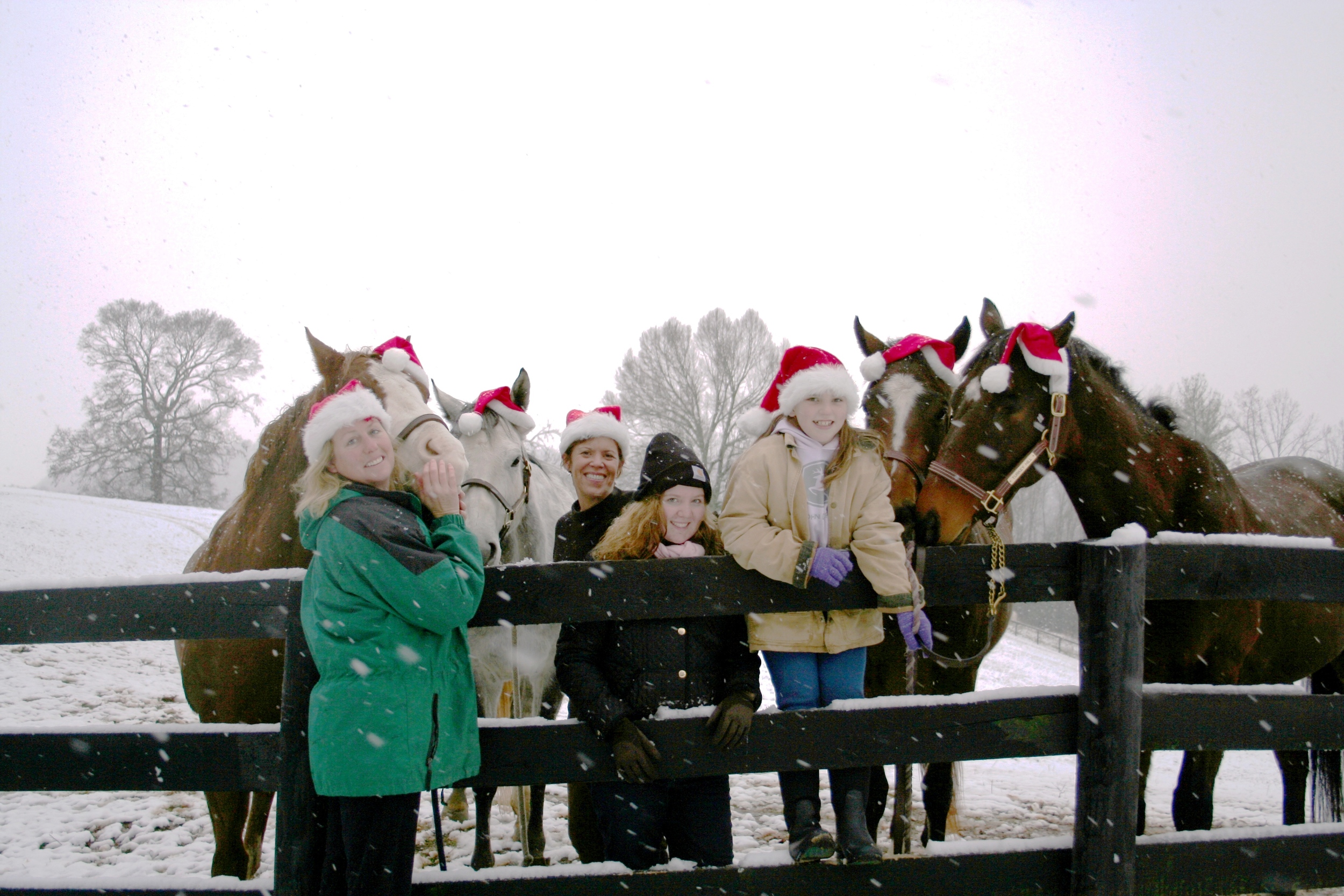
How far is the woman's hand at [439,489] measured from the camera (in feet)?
6.79

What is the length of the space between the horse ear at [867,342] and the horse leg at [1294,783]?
3674 millimetres

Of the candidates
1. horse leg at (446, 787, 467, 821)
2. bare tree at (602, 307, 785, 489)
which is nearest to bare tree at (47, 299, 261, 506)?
bare tree at (602, 307, 785, 489)

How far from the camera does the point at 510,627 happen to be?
3535mm

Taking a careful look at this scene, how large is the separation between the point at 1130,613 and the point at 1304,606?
2.17m

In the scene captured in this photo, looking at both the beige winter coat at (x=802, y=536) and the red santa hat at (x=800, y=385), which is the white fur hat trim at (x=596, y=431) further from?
the beige winter coat at (x=802, y=536)

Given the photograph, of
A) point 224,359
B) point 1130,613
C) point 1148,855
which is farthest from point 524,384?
point 224,359

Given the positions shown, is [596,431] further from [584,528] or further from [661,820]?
[661,820]

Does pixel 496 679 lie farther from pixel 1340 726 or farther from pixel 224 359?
pixel 224 359

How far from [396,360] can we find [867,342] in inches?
99.5

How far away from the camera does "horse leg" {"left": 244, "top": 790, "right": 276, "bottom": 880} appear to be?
334cm

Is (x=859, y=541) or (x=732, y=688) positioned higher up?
(x=859, y=541)

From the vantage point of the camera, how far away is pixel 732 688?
7.25 ft

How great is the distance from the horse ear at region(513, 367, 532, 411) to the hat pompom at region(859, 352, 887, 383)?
186 cm

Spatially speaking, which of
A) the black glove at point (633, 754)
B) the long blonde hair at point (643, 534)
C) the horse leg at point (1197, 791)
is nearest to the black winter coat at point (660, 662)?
the black glove at point (633, 754)
